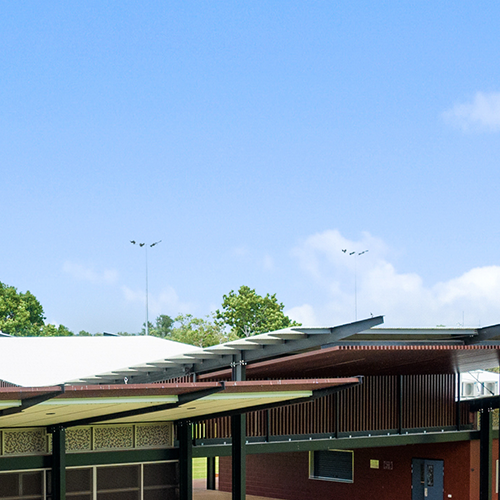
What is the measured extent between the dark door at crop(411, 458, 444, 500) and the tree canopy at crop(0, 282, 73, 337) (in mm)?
70292

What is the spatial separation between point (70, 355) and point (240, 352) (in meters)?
9.02

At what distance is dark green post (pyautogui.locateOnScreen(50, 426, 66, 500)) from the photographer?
54.4ft

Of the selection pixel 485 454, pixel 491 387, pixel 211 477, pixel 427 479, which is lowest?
pixel 211 477

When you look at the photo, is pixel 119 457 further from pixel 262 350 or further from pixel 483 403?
pixel 483 403

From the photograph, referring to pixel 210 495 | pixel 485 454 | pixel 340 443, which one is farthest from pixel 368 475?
pixel 210 495

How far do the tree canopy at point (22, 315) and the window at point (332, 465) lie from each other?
67.1 m

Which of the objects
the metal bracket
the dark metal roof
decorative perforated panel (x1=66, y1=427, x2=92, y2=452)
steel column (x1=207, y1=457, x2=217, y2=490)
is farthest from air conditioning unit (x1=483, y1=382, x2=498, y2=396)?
decorative perforated panel (x1=66, y1=427, x2=92, y2=452)

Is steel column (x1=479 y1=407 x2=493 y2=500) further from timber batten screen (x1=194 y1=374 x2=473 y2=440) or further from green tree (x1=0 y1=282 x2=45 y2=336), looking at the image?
green tree (x1=0 y1=282 x2=45 y2=336)

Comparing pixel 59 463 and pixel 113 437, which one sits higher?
pixel 113 437

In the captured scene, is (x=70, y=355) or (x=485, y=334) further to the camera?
(x=70, y=355)

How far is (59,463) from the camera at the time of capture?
16656mm

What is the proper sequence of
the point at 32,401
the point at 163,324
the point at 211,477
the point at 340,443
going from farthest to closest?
1. the point at 163,324
2. the point at 211,477
3. the point at 340,443
4. the point at 32,401

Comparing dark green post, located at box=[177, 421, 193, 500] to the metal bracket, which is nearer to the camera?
the metal bracket

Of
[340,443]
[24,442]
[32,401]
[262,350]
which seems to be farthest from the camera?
[340,443]
